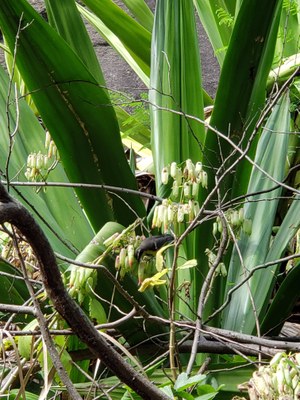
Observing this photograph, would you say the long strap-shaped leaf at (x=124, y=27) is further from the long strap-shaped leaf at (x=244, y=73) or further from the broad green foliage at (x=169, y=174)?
the long strap-shaped leaf at (x=244, y=73)

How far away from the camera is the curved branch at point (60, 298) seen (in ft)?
1.90

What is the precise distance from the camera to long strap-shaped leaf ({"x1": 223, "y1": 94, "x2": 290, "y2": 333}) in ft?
4.95

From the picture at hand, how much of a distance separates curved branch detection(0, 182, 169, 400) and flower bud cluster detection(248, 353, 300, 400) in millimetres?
106

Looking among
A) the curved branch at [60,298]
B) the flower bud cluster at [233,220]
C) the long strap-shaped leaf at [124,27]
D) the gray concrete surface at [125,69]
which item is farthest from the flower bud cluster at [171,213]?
the gray concrete surface at [125,69]

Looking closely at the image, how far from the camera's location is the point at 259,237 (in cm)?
164

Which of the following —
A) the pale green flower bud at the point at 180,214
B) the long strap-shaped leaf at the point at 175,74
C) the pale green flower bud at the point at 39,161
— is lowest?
the pale green flower bud at the point at 180,214

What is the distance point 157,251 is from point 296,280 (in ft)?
1.36

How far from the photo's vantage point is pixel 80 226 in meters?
1.60

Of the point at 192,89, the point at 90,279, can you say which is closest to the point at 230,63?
the point at 192,89

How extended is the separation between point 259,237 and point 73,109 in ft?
1.67

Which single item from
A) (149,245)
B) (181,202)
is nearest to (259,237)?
(181,202)

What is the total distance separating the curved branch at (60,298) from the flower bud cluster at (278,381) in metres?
0.11

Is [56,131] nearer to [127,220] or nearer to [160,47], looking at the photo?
[127,220]

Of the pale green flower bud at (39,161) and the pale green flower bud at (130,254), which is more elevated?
the pale green flower bud at (39,161)
